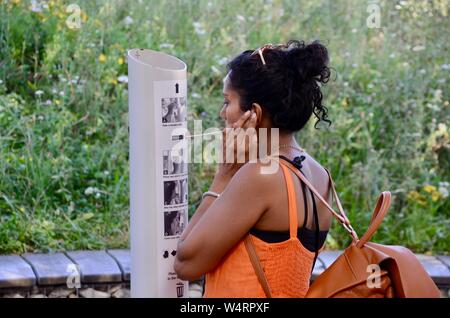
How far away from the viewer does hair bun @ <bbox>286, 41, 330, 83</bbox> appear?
273cm

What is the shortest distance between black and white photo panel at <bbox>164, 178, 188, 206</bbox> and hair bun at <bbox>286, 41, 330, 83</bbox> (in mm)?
505

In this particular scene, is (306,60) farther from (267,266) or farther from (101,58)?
(101,58)

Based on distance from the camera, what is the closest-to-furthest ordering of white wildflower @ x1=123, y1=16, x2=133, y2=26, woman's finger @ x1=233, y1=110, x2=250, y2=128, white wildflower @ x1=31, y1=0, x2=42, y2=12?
woman's finger @ x1=233, y1=110, x2=250, y2=128 → white wildflower @ x1=31, y1=0, x2=42, y2=12 → white wildflower @ x1=123, y1=16, x2=133, y2=26

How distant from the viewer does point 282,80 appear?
271 centimetres

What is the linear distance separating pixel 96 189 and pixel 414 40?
8.53 feet

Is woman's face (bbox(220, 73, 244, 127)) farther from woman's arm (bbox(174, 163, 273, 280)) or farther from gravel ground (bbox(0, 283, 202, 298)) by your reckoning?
gravel ground (bbox(0, 283, 202, 298))

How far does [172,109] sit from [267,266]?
1.87ft

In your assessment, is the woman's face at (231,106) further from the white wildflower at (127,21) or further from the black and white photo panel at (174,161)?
the white wildflower at (127,21)

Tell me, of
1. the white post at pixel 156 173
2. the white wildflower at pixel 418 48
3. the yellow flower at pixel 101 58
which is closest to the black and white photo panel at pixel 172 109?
the white post at pixel 156 173

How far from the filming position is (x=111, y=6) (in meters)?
6.29

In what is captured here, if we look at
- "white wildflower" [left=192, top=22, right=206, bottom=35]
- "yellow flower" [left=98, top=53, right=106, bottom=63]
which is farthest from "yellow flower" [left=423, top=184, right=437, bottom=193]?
"yellow flower" [left=98, top=53, right=106, bottom=63]

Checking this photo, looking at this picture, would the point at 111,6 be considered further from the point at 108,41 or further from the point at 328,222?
the point at 328,222

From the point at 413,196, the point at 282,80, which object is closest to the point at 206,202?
the point at 282,80
